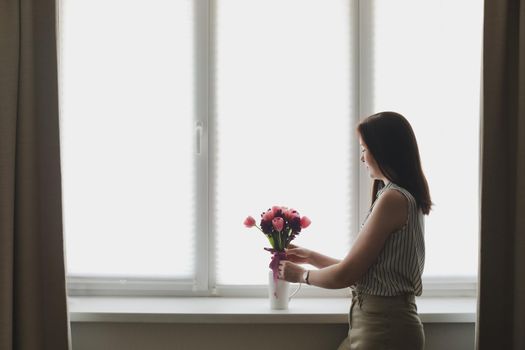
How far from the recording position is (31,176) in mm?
2359

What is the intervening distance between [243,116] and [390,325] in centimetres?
117

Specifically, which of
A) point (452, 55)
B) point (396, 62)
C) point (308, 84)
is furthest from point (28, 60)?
point (452, 55)

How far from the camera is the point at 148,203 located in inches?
107

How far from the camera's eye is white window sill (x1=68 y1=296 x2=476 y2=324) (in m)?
2.45

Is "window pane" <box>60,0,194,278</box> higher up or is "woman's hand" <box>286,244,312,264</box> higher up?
"window pane" <box>60,0,194,278</box>

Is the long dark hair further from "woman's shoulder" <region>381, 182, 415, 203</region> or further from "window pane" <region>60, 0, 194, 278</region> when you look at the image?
"window pane" <region>60, 0, 194, 278</region>

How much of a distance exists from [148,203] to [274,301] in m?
0.72

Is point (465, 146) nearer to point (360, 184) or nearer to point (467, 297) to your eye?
point (360, 184)

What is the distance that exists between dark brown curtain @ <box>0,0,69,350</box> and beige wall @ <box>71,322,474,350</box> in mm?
185

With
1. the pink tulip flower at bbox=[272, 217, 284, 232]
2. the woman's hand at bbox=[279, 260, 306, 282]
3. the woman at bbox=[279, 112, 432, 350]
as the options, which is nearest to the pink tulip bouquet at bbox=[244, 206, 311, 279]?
the pink tulip flower at bbox=[272, 217, 284, 232]

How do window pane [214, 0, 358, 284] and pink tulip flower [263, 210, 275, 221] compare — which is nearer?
pink tulip flower [263, 210, 275, 221]

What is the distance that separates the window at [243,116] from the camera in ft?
8.92

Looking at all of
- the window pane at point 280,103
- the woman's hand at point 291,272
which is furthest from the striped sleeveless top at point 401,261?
the window pane at point 280,103

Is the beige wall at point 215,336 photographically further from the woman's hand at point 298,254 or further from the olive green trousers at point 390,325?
the olive green trousers at point 390,325
